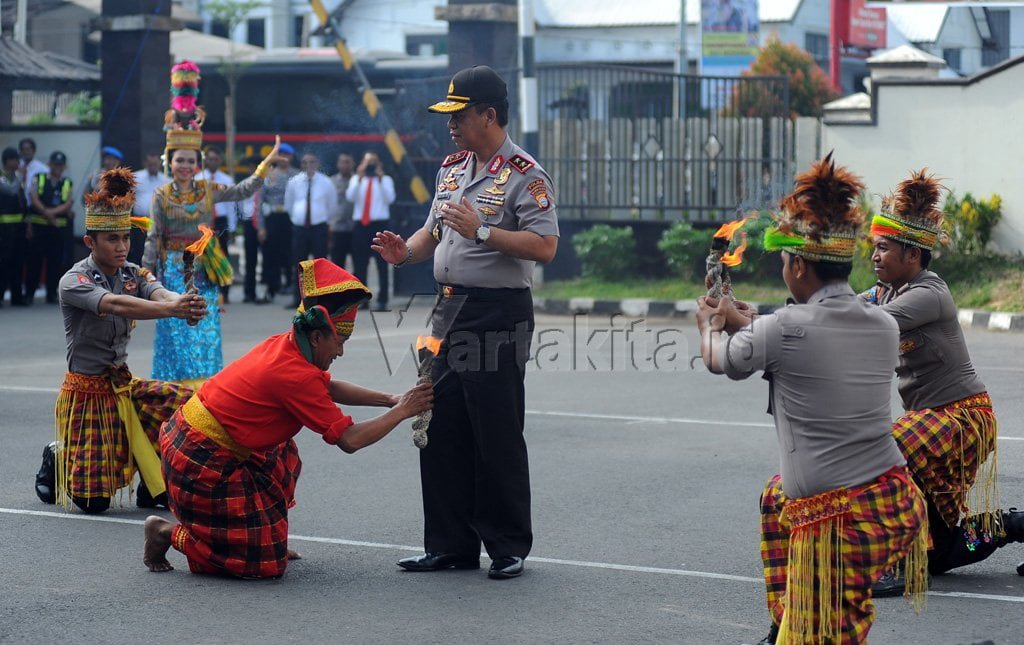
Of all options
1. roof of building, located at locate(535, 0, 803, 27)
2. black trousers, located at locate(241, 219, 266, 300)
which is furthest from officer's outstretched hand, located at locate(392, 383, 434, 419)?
roof of building, located at locate(535, 0, 803, 27)

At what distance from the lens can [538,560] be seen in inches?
254

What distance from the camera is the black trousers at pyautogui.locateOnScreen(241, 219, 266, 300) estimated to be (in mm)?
19594

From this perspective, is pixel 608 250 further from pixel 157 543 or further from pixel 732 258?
pixel 732 258

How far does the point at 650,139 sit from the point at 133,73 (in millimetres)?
7646

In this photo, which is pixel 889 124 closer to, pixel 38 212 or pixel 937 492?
pixel 38 212

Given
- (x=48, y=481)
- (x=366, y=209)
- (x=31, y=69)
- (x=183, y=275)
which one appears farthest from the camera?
(x=31, y=69)

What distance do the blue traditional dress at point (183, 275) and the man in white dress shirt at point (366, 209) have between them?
874 centimetres

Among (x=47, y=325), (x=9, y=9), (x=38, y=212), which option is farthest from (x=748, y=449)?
(x=9, y=9)

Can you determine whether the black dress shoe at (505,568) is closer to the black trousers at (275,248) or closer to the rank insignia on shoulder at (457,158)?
the rank insignia on shoulder at (457,158)

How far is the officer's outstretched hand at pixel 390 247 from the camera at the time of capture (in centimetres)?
629

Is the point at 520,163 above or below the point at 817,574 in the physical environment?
above

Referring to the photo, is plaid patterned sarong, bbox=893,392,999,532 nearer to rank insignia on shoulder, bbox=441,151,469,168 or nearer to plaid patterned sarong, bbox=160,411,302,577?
rank insignia on shoulder, bbox=441,151,469,168

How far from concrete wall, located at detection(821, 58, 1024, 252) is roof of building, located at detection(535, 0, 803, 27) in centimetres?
2394

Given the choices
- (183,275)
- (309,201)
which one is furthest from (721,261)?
(309,201)
